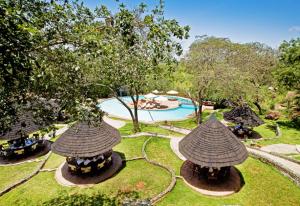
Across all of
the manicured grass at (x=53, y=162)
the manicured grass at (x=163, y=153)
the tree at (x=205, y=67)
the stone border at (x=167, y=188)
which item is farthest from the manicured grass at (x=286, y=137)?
the manicured grass at (x=53, y=162)

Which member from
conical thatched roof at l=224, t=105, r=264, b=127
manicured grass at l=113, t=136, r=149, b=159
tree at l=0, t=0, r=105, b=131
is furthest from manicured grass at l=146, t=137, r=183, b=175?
tree at l=0, t=0, r=105, b=131

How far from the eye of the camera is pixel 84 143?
1449 cm

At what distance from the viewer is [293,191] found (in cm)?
1436

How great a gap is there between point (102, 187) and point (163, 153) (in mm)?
6819

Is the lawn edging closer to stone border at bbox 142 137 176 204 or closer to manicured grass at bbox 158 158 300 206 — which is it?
manicured grass at bbox 158 158 300 206

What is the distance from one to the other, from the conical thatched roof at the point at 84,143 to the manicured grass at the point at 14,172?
3.83 m

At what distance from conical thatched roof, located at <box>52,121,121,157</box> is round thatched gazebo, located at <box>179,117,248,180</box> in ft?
18.4

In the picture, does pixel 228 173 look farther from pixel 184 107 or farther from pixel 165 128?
pixel 184 107

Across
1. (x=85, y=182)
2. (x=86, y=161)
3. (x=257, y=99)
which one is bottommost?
(x=85, y=182)

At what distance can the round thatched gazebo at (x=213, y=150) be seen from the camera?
1342 cm

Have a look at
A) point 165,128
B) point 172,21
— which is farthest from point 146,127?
point 172,21

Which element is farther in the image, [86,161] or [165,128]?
[165,128]

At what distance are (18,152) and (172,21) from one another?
18.6m

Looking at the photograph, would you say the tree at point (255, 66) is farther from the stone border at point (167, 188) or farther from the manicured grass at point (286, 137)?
the stone border at point (167, 188)
